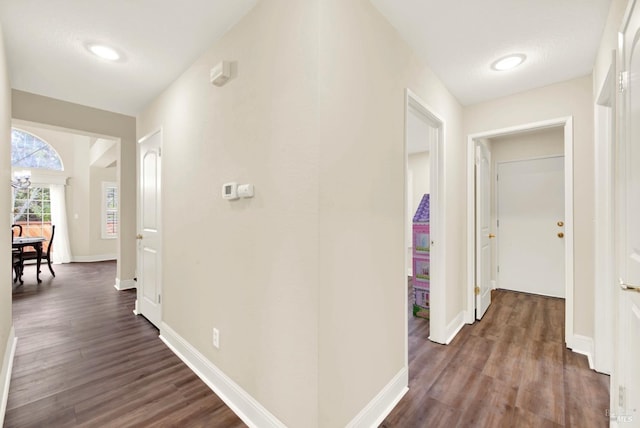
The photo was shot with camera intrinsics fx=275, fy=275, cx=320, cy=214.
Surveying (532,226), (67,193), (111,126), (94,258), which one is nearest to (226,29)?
(111,126)

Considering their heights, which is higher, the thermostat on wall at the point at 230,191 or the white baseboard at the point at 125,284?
the thermostat on wall at the point at 230,191

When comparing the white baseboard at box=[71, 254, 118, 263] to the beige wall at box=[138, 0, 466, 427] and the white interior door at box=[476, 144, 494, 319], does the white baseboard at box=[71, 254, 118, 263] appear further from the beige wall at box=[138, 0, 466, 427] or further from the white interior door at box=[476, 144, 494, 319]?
the white interior door at box=[476, 144, 494, 319]

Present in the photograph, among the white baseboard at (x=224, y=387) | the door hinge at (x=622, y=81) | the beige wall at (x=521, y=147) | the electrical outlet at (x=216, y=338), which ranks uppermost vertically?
the beige wall at (x=521, y=147)

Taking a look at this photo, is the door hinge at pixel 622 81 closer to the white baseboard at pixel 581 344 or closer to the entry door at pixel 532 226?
the white baseboard at pixel 581 344

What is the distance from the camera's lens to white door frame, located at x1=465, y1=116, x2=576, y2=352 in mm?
2467

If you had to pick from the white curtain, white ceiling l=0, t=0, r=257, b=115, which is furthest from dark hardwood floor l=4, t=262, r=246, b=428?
the white curtain

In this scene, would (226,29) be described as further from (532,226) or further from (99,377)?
(532,226)

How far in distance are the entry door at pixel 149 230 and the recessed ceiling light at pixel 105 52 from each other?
0.72 m

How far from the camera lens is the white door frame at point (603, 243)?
79.5 inches

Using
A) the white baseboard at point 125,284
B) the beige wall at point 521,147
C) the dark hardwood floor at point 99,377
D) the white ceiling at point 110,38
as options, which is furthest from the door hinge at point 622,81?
the white baseboard at point 125,284

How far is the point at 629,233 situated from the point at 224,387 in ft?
7.76

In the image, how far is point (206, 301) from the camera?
2061 millimetres

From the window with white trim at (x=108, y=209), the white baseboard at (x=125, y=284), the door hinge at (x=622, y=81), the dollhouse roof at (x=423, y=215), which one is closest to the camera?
the door hinge at (x=622, y=81)

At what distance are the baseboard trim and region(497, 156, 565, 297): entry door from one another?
1.92m
